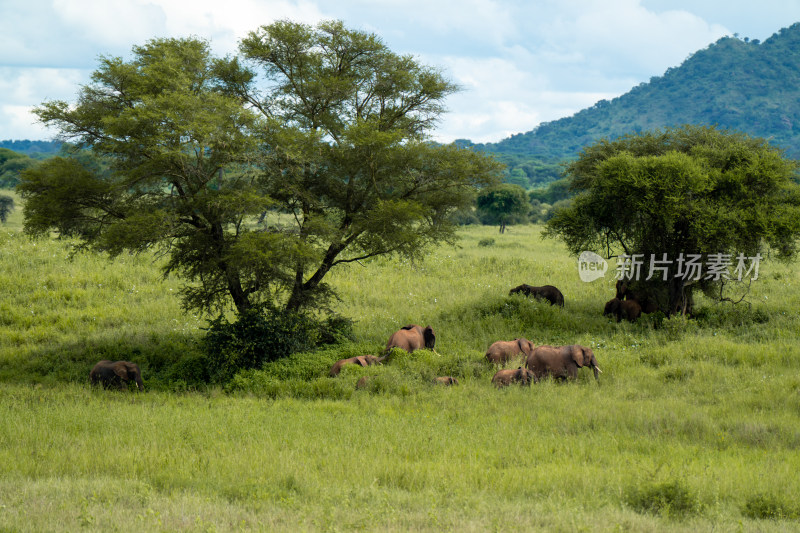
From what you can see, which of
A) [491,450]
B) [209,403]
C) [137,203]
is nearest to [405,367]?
[209,403]

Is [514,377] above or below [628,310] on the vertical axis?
below

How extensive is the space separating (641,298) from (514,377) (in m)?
10.1

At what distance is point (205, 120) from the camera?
591 inches

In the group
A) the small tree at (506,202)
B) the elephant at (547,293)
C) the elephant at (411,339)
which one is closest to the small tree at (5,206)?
the small tree at (506,202)

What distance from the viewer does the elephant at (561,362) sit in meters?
14.2

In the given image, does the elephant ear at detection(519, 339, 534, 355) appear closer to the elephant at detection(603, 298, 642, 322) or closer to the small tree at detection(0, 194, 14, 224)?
the elephant at detection(603, 298, 642, 322)

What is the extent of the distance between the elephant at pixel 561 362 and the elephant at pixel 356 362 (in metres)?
3.62

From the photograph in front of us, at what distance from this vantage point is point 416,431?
10211mm

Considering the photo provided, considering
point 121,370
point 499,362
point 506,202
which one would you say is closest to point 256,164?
point 121,370

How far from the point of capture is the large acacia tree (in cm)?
1520

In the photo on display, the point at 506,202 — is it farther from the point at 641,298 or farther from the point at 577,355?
the point at 577,355

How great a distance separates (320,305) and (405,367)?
5137 mm

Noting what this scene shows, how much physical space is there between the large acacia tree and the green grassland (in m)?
3.10

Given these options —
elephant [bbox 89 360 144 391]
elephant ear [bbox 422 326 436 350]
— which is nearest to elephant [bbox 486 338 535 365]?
elephant ear [bbox 422 326 436 350]
